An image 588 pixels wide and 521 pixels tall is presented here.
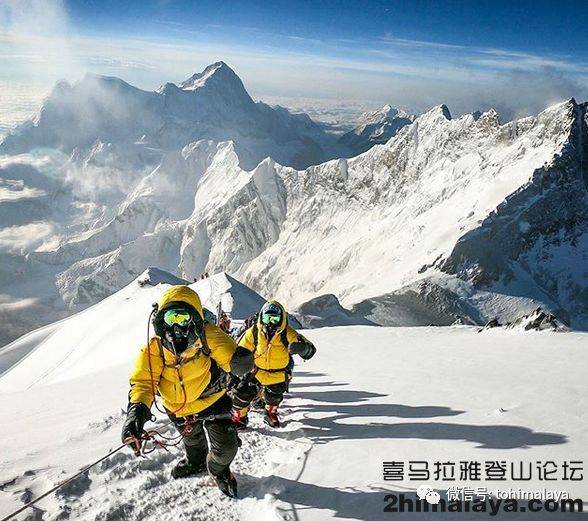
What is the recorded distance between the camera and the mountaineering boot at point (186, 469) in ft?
20.7

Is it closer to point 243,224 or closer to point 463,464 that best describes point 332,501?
point 463,464

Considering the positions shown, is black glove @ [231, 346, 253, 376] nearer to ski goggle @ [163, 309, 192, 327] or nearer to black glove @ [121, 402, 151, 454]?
ski goggle @ [163, 309, 192, 327]

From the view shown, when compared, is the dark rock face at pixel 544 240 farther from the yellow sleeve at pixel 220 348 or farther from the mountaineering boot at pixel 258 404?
the yellow sleeve at pixel 220 348

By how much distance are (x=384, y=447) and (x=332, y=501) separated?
1.69m

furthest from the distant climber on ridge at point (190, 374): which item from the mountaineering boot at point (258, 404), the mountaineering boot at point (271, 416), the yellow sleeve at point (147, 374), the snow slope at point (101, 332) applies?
the snow slope at point (101, 332)

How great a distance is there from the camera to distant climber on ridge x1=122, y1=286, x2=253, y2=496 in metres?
5.48

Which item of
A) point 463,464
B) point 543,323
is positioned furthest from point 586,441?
point 543,323

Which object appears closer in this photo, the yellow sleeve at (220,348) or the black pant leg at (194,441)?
the yellow sleeve at (220,348)

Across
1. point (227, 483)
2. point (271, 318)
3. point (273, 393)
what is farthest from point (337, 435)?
point (227, 483)

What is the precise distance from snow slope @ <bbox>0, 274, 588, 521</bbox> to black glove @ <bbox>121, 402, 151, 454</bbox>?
114cm

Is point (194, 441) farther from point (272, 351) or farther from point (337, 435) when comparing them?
point (272, 351)

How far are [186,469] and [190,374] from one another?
1.53m

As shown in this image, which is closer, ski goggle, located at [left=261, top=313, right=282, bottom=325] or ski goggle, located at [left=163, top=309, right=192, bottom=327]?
ski goggle, located at [left=163, top=309, right=192, bottom=327]

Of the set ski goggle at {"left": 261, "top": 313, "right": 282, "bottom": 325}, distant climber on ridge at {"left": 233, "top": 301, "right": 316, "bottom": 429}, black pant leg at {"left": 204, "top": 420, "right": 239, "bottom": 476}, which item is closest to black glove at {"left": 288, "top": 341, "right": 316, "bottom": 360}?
distant climber on ridge at {"left": 233, "top": 301, "right": 316, "bottom": 429}
